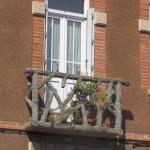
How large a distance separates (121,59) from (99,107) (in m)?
1.72

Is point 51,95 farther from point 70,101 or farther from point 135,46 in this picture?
point 135,46

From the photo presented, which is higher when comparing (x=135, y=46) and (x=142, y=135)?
(x=135, y=46)

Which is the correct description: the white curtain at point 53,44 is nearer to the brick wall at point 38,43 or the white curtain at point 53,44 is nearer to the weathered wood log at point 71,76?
the brick wall at point 38,43

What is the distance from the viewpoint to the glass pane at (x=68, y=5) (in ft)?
47.2

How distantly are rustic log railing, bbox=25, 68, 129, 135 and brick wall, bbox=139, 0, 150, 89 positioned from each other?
4.10ft

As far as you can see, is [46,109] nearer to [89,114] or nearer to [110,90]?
[89,114]

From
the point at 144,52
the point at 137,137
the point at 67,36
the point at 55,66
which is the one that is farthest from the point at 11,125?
the point at 144,52

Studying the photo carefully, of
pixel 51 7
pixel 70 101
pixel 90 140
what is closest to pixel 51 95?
pixel 70 101

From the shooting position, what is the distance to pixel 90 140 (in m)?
13.7

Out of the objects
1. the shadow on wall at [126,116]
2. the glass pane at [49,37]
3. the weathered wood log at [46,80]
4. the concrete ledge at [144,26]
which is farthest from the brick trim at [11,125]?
the concrete ledge at [144,26]

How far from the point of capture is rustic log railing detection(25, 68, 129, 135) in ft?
42.0

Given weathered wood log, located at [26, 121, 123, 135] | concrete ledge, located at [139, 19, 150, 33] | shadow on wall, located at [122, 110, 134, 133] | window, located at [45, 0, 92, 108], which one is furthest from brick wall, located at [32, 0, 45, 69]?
concrete ledge, located at [139, 19, 150, 33]

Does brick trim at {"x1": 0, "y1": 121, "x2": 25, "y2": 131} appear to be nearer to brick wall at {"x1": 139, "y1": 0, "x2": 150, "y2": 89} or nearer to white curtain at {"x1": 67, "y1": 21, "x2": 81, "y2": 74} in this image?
white curtain at {"x1": 67, "y1": 21, "x2": 81, "y2": 74}

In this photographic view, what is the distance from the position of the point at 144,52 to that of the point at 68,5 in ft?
6.63
